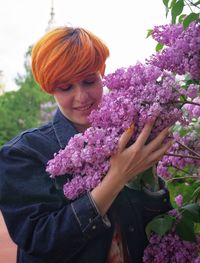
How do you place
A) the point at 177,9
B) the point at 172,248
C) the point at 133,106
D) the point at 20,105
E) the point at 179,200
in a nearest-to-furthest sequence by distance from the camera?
1. the point at 133,106
2. the point at 177,9
3. the point at 172,248
4. the point at 179,200
5. the point at 20,105

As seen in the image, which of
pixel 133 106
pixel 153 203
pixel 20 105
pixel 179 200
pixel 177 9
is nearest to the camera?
pixel 133 106

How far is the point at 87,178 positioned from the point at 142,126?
0.18 m

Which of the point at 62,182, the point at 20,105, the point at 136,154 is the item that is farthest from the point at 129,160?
the point at 20,105

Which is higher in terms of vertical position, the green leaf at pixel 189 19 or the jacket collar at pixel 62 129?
the green leaf at pixel 189 19

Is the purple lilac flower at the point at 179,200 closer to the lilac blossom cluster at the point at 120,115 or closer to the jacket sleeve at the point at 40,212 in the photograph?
the jacket sleeve at the point at 40,212

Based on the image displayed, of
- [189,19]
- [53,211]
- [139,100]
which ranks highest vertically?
[189,19]

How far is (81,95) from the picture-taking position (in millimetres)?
1294

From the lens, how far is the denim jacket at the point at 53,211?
1.14 metres

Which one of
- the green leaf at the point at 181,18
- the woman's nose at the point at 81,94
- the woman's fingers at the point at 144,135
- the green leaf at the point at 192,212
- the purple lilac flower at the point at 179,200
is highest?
the green leaf at the point at 181,18

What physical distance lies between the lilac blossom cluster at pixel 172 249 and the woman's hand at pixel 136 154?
0.88 ft

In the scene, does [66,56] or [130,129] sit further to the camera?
[66,56]

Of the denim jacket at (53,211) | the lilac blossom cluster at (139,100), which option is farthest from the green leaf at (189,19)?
the denim jacket at (53,211)

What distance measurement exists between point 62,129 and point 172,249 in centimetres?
50

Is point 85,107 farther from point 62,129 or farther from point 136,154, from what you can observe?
point 136,154
